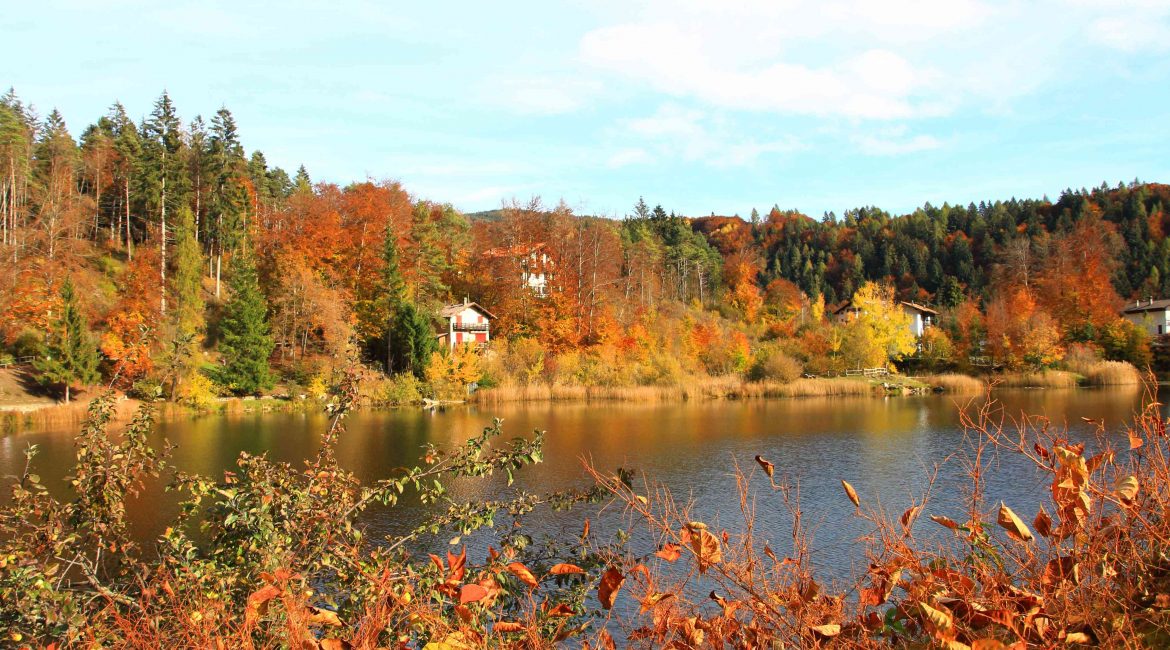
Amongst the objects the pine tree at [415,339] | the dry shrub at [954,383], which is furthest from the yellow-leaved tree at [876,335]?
the pine tree at [415,339]

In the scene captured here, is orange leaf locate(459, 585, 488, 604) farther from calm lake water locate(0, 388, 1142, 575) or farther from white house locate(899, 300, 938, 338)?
white house locate(899, 300, 938, 338)

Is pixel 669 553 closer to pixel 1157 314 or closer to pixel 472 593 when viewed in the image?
pixel 472 593

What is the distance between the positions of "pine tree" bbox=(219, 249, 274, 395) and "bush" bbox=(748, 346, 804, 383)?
2810 cm

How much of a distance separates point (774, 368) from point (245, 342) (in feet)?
96.8

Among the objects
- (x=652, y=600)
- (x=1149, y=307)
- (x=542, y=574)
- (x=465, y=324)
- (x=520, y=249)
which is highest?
(x=520, y=249)

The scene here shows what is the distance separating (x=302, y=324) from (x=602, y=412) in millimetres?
18978

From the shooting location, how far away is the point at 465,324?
51719 millimetres

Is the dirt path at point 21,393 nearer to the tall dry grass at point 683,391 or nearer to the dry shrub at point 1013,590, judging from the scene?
the tall dry grass at point 683,391

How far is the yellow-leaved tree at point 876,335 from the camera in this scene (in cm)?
5322

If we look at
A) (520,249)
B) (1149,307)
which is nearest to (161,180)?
(520,249)

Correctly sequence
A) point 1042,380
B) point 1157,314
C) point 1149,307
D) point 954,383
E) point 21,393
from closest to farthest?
point 21,393 < point 954,383 < point 1042,380 < point 1157,314 < point 1149,307

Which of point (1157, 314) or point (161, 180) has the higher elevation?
point (161, 180)

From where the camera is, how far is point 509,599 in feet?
18.8

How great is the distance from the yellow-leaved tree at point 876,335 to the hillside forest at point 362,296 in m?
0.18
